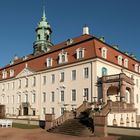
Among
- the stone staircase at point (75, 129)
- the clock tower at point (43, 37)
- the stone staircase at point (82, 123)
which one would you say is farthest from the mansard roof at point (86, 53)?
the stone staircase at point (75, 129)

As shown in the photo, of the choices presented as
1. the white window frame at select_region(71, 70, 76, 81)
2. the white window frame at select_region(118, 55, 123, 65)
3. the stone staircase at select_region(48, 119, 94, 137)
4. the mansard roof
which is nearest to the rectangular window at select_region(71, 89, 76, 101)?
the white window frame at select_region(71, 70, 76, 81)

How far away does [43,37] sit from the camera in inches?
2205

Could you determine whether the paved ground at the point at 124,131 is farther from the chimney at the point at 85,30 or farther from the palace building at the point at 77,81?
the chimney at the point at 85,30

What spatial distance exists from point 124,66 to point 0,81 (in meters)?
28.5

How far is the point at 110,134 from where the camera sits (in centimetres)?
2275

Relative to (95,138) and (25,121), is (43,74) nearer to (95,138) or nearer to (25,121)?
(25,121)

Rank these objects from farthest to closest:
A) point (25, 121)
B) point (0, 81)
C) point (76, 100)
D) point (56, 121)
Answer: point (0, 81) < point (76, 100) < point (25, 121) < point (56, 121)

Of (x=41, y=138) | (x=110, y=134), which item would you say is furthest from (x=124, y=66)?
(x=41, y=138)

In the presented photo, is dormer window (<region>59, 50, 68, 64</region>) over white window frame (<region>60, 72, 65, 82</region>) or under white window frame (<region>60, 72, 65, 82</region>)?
over

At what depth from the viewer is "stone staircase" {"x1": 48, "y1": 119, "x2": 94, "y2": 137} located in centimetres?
2333

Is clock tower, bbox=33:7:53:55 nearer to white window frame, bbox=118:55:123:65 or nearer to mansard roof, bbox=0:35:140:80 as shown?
mansard roof, bbox=0:35:140:80

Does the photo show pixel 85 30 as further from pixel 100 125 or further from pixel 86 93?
pixel 100 125

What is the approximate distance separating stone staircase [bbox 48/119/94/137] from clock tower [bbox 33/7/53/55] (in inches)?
1166

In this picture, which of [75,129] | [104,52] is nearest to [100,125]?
[75,129]
